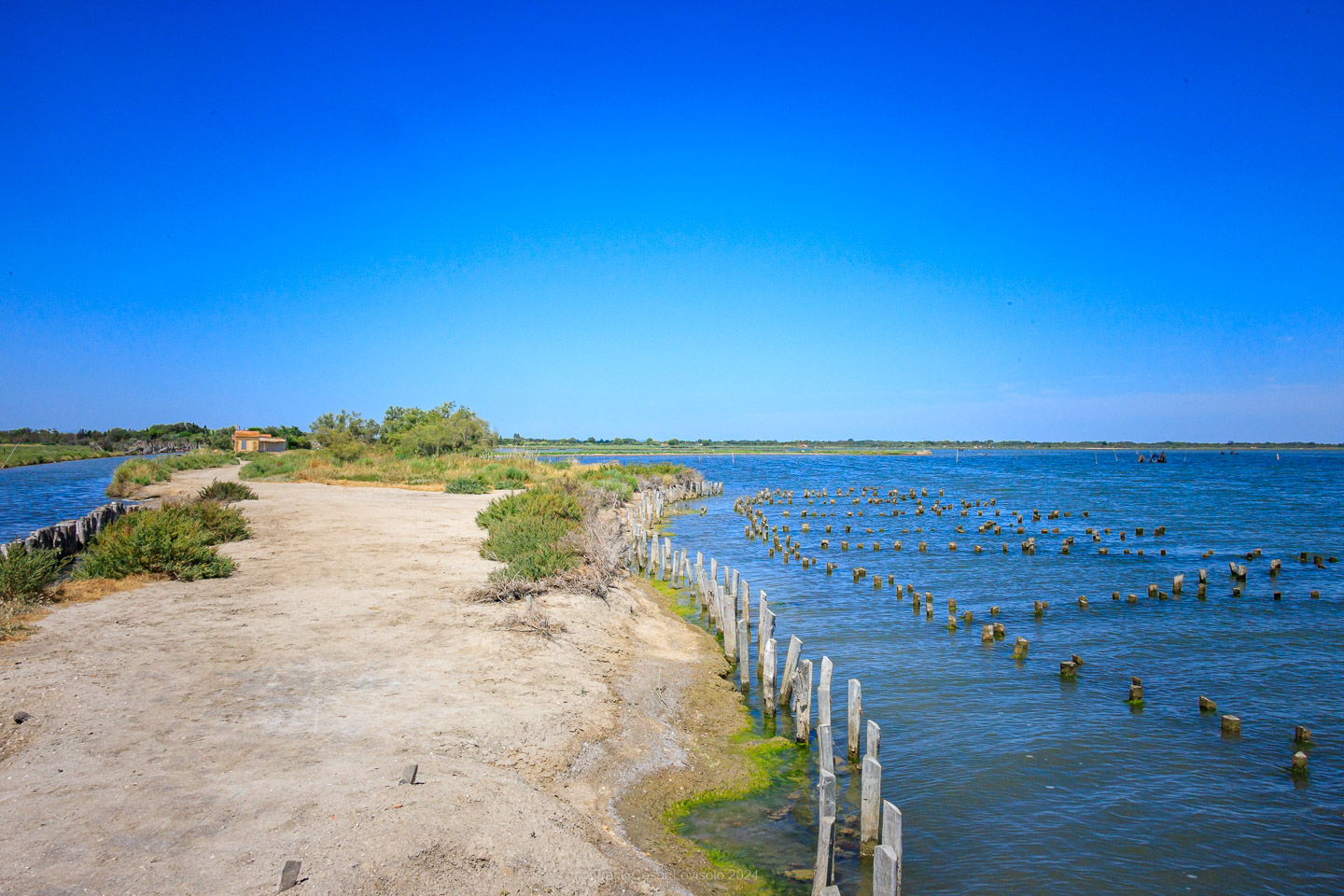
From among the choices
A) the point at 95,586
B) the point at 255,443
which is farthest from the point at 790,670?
the point at 255,443

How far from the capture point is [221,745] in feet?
24.8

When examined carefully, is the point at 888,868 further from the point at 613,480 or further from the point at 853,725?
the point at 613,480

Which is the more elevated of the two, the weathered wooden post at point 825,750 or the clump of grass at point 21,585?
the clump of grass at point 21,585

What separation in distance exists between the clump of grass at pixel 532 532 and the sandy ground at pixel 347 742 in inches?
51.2

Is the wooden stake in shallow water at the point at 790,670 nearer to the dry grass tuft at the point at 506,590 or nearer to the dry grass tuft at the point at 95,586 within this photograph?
the dry grass tuft at the point at 506,590

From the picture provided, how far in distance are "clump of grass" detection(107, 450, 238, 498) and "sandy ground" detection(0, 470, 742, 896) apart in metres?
29.8

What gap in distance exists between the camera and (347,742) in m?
7.83

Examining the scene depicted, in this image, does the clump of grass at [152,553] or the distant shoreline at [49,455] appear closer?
the clump of grass at [152,553]

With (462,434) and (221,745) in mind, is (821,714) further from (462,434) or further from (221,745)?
(462,434)

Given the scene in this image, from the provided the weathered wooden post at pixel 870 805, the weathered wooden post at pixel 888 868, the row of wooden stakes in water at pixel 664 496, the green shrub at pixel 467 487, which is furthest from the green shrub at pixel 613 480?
the weathered wooden post at pixel 888 868

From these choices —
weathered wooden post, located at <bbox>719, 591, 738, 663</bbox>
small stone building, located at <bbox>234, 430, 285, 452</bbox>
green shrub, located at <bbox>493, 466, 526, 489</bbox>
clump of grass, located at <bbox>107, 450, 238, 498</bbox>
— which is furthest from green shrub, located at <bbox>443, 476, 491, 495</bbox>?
small stone building, located at <bbox>234, 430, 285, 452</bbox>

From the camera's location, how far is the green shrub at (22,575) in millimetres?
12102

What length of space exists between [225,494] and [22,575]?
1707cm

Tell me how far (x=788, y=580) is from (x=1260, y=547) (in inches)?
782
